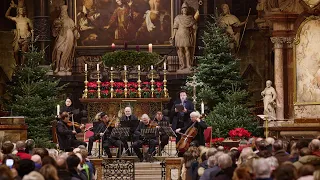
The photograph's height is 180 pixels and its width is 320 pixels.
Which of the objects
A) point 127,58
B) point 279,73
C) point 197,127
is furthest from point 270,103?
point 127,58

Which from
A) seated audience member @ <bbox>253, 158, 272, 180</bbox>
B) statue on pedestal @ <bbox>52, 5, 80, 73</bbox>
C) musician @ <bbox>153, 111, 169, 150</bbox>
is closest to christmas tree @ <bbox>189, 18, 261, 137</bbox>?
musician @ <bbox>153, 111, 169, 150</bbox>

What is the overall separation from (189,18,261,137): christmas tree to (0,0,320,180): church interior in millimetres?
44

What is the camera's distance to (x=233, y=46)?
34938mm

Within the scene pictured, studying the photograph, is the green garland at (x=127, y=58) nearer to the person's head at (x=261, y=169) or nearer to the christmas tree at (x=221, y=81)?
the christmas tree at (x=221, y=81)

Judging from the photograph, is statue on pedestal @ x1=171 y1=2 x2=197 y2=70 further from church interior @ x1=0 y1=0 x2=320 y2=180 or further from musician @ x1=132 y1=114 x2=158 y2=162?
musician @ x1=132 y1=114 x2=158 y2=162

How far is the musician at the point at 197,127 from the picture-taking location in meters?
25.0

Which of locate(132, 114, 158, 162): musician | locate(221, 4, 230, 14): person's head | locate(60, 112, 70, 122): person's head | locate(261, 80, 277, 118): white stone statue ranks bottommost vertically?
locate(132, 114, 158, 162): musician

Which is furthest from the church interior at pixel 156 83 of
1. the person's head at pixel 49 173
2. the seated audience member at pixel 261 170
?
the seated audience member at pixel 261 170

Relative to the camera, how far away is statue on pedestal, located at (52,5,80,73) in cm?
3612

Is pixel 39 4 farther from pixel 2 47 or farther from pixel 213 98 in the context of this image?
pixel 213 98

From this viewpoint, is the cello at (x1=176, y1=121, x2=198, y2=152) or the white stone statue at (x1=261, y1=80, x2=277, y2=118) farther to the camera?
the white stone statue at (x1=261, y1=80, x2=277, y2=118)

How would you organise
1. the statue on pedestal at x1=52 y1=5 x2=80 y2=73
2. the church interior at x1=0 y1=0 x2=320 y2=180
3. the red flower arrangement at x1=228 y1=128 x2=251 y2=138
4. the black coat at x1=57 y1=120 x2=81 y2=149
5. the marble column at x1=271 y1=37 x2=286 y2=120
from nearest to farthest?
the church interior at x1=0 y1=0 x2=320 y2=180 < the black coat at x1=57 y1=120 x2=81 y2=149 < the red flower arrangement at x1=228 y1=128 x2=251 y2=138 < the marble column at x1=271 y1=37 x2=286 y2=120 < the statue on pedestal at x1=52 y1=5 x2=80 y2=73

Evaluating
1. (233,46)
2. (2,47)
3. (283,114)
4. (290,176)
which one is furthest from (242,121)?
(290,176)

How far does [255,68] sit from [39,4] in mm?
8024
